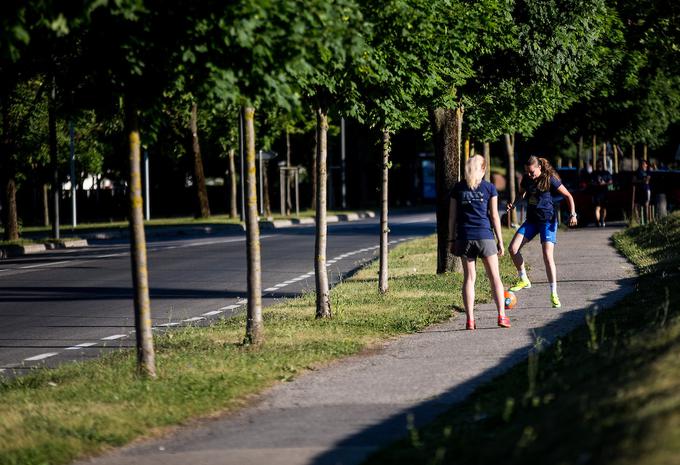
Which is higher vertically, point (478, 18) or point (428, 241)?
point (478, 18)

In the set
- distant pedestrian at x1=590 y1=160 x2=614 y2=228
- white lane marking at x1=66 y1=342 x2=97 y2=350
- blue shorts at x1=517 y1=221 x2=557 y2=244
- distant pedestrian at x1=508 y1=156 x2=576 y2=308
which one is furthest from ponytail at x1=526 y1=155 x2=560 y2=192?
distant pedestrian at x1=590 y1=160 x2=614 y2=228

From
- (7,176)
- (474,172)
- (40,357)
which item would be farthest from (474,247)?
(7,176)

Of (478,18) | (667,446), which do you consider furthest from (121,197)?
(667,446)

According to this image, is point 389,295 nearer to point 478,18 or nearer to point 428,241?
point 478,18

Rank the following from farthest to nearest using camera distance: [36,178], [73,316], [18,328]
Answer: [36,178] < [73,316] < [18,328]

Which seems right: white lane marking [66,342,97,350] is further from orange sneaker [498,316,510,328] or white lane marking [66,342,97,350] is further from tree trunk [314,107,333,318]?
orange sneaker [498,316,510,328]

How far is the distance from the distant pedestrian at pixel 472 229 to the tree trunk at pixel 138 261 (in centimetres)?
406

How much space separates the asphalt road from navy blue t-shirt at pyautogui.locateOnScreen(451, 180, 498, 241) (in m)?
3.78

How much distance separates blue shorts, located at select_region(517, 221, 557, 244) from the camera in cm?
1586

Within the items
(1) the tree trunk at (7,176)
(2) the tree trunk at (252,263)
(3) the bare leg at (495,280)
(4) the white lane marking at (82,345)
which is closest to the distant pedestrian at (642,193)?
(1) the tree trunk at (7,176)

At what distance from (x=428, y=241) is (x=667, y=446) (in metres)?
27.4

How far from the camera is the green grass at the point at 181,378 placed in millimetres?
8243

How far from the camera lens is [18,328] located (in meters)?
16.0

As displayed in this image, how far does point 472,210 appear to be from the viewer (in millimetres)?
13344
